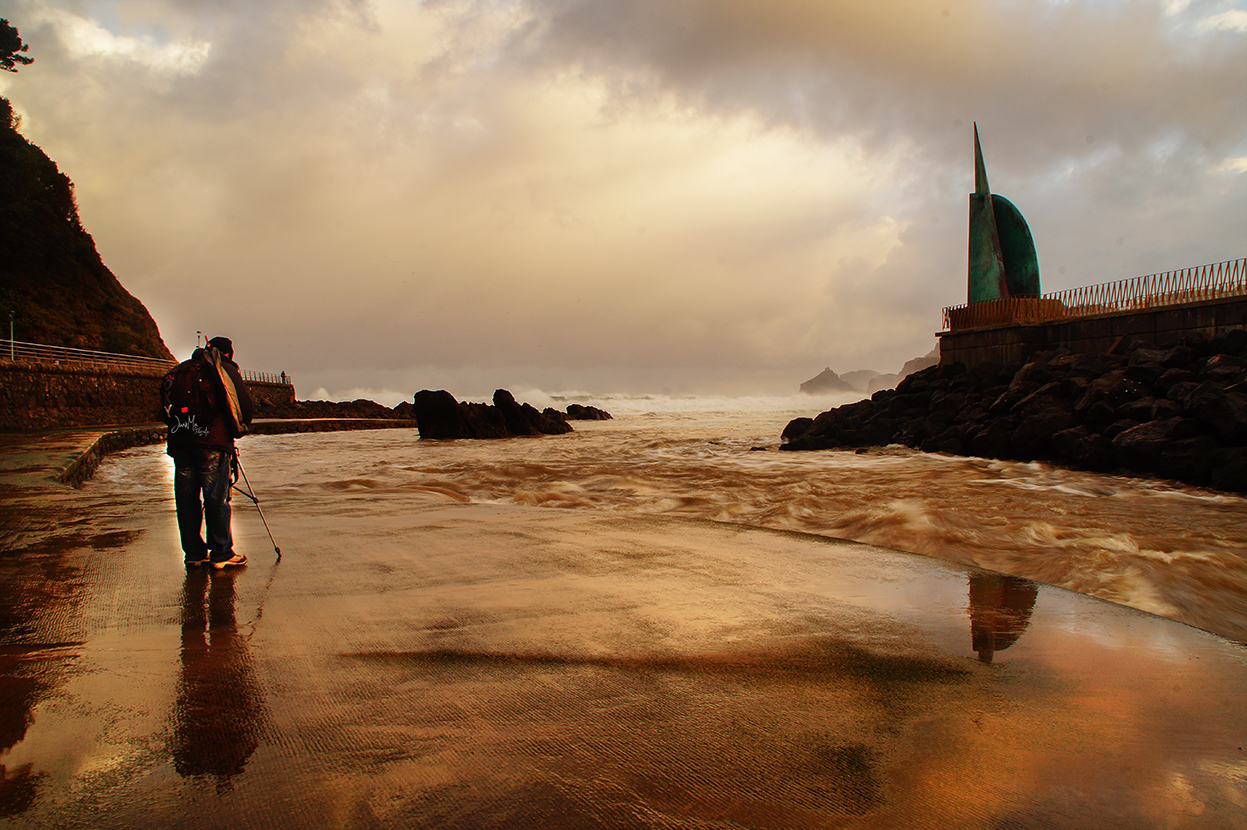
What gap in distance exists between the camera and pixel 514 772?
1688 mm

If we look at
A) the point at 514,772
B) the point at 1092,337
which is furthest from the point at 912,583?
the point at 1092,337

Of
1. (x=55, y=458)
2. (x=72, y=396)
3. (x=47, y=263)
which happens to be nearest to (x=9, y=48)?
(x=47, y=263)

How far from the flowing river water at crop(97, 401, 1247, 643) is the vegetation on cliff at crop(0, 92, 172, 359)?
2865 cm

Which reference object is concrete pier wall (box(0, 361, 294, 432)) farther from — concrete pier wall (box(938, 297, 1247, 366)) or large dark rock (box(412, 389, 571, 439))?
concrete pier wall (box(938, 297, 1247, 366))

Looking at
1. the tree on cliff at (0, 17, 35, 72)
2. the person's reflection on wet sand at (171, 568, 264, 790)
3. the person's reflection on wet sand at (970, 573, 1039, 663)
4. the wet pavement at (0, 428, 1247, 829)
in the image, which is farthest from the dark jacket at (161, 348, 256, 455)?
the tree on cliff at (0, 17, 35, 72)

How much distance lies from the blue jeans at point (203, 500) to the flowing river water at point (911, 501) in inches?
83.2

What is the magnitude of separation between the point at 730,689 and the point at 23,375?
93.3 ft

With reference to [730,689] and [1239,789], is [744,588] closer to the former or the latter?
[730,689]

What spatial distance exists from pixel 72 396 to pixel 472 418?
593 inches

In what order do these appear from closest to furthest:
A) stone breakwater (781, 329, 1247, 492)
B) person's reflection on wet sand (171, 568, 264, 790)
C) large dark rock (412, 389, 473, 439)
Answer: person's reflection on wet sand (171, 568, 264, 790)
stone breakwater (781, 329, 1247, 492)
large dark rock (412, 389, 473, 439)

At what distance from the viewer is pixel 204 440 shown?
4008mm

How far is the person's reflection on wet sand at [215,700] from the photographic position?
1.75 m

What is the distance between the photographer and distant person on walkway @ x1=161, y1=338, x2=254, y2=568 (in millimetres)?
3996

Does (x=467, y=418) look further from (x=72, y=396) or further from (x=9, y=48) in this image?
(x=9, y=48)
